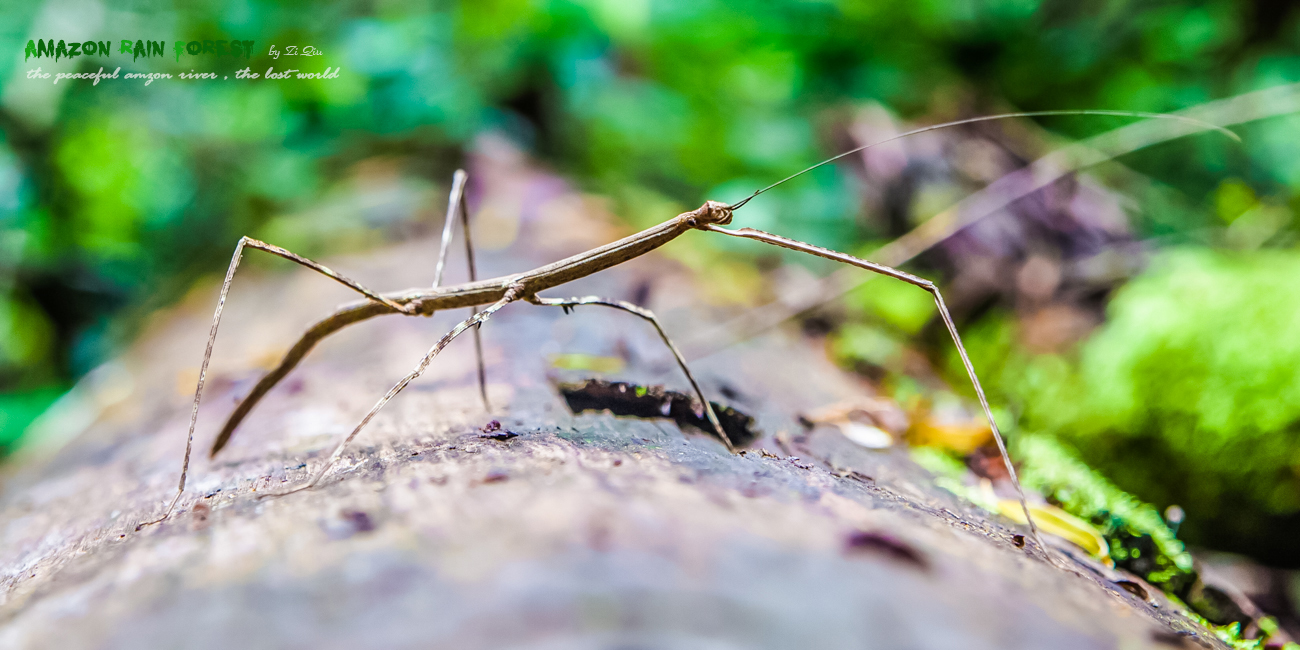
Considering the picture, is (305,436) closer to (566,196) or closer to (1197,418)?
(566,196)

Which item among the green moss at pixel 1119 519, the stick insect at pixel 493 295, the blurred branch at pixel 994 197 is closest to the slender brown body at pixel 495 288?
the stick insect at pixel 493 295

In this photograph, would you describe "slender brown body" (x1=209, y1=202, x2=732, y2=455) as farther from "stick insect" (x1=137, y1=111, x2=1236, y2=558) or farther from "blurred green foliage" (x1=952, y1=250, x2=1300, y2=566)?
"blurred green foliage" (x1=952, y1=250, x2=1300, y2=566)

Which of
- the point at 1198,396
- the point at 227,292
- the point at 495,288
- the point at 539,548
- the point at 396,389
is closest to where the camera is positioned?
the point at 539,548

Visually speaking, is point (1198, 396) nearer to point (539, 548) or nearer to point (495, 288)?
point (495, 288)

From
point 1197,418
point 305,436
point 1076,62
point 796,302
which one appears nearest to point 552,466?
point 305,436

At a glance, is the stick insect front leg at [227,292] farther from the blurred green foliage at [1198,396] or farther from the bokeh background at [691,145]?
the blurred green foliage at [1198,396]

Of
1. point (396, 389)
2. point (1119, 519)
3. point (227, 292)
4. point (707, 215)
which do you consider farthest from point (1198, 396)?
point (227, 292)
